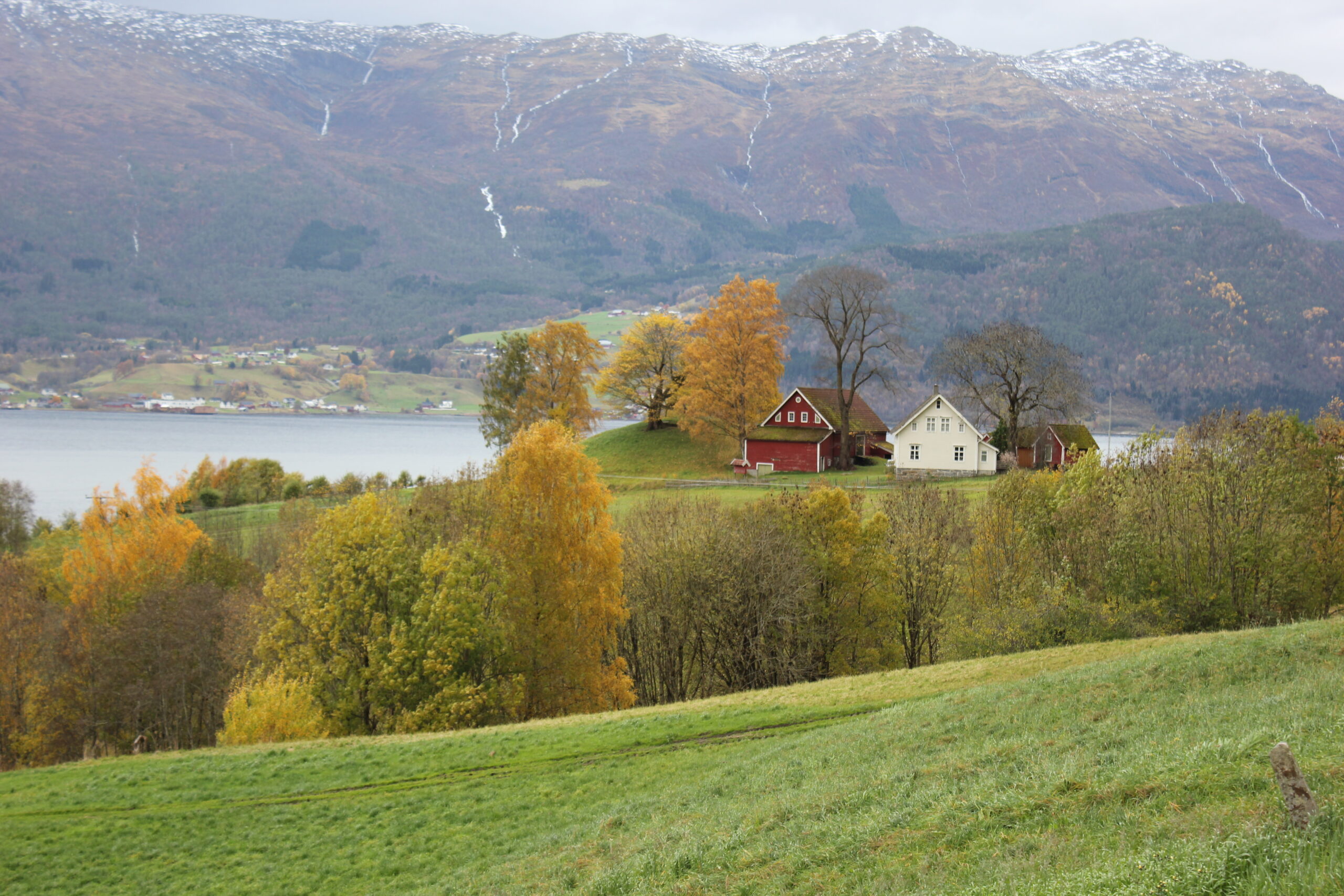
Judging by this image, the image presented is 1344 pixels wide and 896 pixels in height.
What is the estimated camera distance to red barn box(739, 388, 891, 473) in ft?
243

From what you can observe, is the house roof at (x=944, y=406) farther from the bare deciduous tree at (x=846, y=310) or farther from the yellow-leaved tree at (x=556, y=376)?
the yellow-leaved tree at (x=556, y=376)

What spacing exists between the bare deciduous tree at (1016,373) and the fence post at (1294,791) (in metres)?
66.5

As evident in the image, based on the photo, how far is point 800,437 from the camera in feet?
244

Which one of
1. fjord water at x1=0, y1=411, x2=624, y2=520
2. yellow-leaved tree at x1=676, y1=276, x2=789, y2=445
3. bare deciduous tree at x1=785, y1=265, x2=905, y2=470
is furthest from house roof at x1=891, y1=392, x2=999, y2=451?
fjord water at x1=0, y1=411, x2=624, y2=520

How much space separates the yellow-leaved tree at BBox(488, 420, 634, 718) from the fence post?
105ft

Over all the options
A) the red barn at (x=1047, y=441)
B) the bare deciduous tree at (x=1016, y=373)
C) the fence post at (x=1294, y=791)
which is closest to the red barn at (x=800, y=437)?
the bare deciduous tree at (x=1016, y=373)

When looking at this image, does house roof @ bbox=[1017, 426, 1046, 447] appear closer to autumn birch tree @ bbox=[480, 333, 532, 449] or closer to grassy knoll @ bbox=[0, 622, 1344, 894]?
autumn birch tree @ bbox=[480, 333, 532, 449]

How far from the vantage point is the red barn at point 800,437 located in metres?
74.0

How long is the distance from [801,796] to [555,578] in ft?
79.8

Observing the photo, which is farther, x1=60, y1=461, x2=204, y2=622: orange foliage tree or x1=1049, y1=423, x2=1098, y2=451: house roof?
x1=1049, y1=423, x2=1098, y2=451: house roof

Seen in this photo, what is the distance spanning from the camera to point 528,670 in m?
39.2

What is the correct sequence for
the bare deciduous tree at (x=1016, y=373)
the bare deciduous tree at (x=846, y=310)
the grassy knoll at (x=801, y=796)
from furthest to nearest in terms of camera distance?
the bare deciduous tree at (x=846, y=310)
the bare deciduous tree at (x=1016, y=373)
the grassy knoll at (x=801, y=796)

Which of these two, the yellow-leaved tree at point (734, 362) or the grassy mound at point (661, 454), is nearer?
the grassy mound at point (661, 454)

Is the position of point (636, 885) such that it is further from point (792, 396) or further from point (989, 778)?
point (792, 396)
